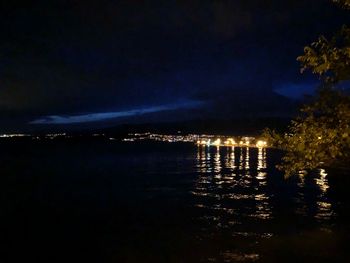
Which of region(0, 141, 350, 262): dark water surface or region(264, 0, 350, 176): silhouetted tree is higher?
region(264, 0, 350, 176): silhouetted tree

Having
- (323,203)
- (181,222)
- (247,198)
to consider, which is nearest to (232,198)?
(247,198)

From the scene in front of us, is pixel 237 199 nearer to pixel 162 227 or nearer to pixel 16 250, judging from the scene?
pixel 162 227

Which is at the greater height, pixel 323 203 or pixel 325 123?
pixel 325 123

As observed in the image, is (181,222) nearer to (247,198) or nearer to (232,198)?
(232,198)

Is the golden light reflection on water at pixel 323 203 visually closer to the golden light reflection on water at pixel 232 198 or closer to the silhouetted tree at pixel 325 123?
the golden light reflection on water at pixel 232 198

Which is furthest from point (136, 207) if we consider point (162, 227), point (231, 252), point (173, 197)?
point (231, 252)

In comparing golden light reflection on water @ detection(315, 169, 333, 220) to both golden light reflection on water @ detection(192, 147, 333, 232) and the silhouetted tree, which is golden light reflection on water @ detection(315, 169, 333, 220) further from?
the silhouetted tree

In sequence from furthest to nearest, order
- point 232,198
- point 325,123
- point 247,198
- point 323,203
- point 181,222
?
point 232,198 → point 247,198 → point 323,203 → point 181,222 → point 325,123

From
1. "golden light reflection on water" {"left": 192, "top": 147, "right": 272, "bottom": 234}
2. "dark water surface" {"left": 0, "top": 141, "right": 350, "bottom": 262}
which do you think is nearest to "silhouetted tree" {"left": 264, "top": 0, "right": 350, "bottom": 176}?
"dark water surface" {"left": 0, "top": 141, "right": 350, "bottom": 262}

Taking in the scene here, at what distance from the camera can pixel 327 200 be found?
4712 cm

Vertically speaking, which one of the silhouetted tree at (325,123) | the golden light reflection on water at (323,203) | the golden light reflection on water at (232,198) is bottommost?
the golden light reflection on water at (232,198)

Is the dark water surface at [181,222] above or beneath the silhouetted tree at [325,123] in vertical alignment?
beneath

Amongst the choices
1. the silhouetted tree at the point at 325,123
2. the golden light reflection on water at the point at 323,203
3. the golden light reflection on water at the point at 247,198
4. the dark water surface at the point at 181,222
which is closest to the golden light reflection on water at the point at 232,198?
the golden light reflection on water at the point at 247,198

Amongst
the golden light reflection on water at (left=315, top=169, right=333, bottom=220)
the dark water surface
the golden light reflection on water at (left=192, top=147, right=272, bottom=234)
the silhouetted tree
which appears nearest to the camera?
the silhouetted tree
